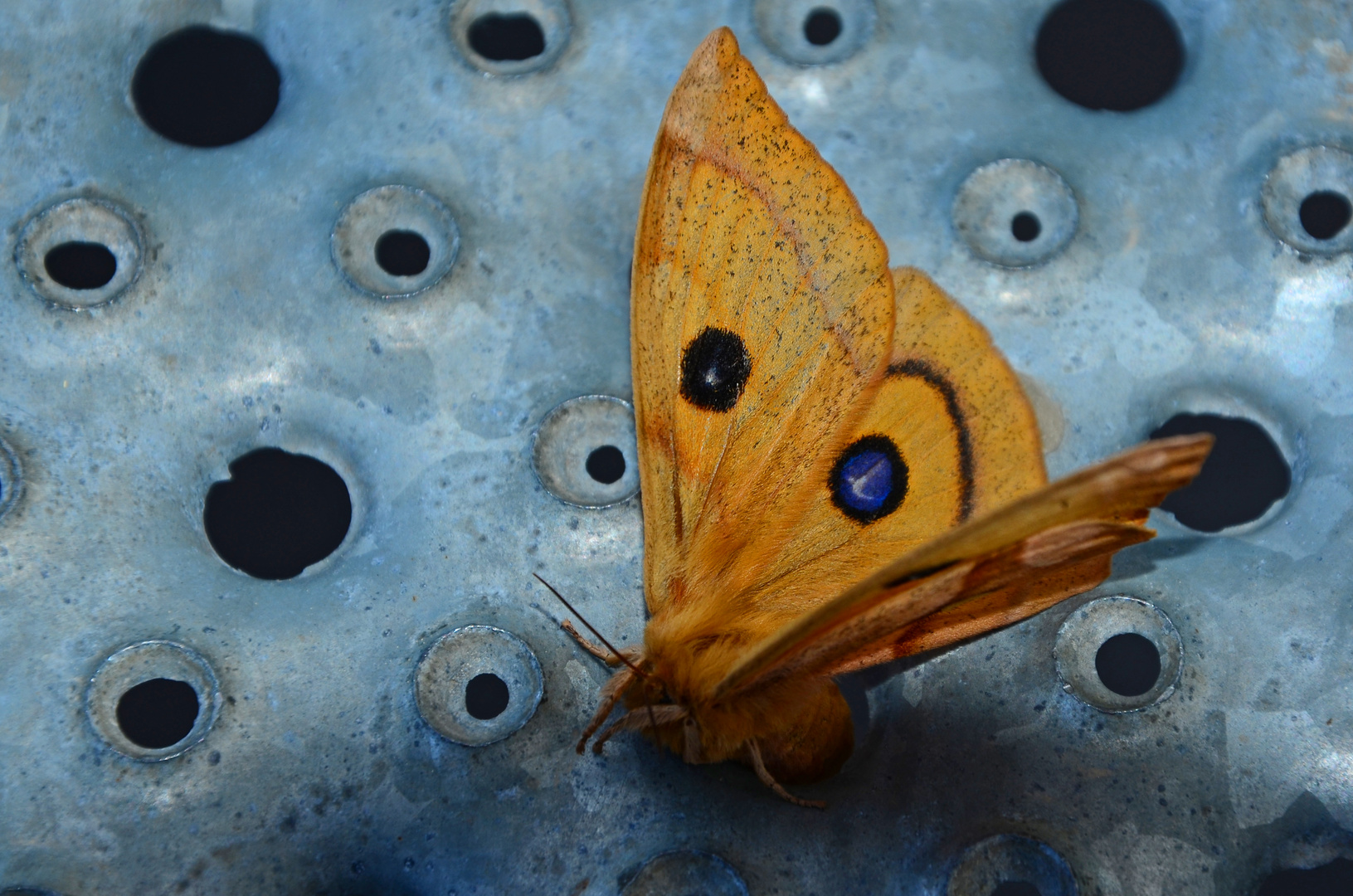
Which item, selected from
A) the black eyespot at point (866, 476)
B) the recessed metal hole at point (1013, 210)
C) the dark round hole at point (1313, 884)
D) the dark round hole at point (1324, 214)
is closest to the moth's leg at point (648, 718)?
the black eyespot at point (866, 476)

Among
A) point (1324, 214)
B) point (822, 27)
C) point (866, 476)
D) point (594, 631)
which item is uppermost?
point (822, 27)

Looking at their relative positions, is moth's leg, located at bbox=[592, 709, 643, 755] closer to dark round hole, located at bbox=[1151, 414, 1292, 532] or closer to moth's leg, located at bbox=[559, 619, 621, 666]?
moth's leg, located at bbox=[559, 619, 621, 666]

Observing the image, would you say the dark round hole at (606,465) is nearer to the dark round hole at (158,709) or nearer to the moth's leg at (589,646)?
the moth's leg at (589,646)

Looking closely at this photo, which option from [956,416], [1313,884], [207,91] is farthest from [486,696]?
[1313,884]

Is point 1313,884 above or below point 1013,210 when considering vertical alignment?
below

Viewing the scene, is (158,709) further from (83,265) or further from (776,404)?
(776,404)

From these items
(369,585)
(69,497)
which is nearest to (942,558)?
(369,585)

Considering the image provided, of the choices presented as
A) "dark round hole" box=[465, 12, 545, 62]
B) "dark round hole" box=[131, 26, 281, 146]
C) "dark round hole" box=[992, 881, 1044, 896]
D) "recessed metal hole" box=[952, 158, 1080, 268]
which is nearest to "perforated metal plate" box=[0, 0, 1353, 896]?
"recessed metal hole" box=[952, 158, 1080, 268]
